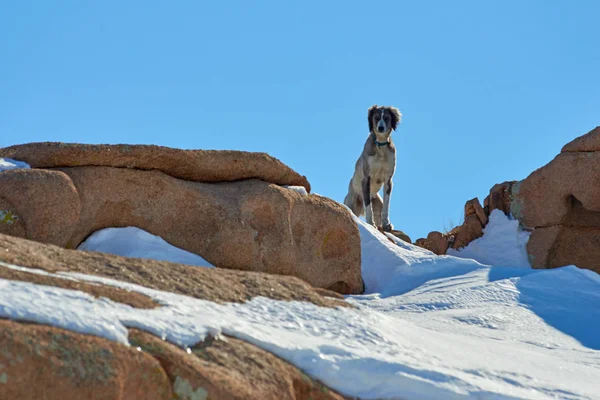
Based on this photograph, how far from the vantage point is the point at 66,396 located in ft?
8.84

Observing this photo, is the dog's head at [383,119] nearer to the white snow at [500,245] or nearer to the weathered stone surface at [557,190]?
the weathered stone surface at [557,190]

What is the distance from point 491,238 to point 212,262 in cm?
974

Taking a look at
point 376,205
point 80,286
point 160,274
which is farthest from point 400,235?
point 80,286

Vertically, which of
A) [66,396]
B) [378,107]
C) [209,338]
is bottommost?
[66,396]

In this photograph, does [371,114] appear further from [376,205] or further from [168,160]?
[168,160]

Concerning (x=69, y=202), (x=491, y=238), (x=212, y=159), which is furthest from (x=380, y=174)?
(x=69, y=202)

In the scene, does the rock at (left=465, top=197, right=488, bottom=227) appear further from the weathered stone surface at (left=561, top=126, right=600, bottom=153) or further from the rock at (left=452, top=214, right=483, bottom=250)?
the weathered stone surface at (left=561, top=126, right=600, bottom=153)

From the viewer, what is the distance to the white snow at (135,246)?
6301 millimetres

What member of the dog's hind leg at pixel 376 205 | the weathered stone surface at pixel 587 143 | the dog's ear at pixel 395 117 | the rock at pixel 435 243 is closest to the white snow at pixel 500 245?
the rock at pixel 435 243

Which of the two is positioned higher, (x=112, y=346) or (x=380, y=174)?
(x=380, y=174)

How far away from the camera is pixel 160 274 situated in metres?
4.28

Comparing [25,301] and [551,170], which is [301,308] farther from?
[551,170]

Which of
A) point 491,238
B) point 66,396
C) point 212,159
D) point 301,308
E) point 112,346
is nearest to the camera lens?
point 66,396

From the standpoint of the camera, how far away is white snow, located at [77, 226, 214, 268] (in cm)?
630
